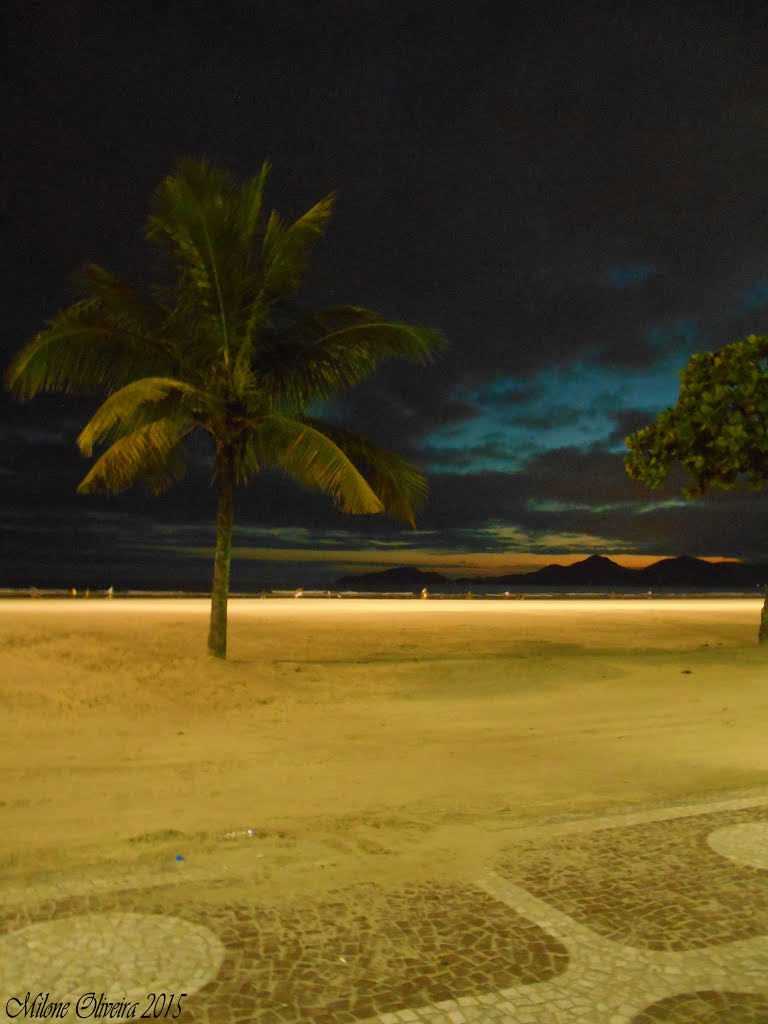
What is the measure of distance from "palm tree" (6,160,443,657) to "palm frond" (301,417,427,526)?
0.06 ft

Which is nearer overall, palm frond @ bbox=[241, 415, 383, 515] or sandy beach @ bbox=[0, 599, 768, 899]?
sandy beach @ bbox=[0, 599, 768, 899]

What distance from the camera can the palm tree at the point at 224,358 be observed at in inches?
477

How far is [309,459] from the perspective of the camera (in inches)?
492

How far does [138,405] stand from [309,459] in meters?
2.59

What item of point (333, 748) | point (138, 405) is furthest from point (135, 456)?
point (333, 748)

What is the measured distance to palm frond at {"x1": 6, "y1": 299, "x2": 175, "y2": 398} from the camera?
11.7 m

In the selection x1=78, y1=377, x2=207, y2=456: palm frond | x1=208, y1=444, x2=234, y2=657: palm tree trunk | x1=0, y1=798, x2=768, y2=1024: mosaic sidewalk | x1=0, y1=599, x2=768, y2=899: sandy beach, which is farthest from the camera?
x1=208, y1=444, x2=234, y2=657: palm tree trunk

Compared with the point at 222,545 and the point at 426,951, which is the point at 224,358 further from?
the point at 426,951

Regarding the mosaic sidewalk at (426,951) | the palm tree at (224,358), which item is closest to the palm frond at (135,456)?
the palm tree at (224,358)

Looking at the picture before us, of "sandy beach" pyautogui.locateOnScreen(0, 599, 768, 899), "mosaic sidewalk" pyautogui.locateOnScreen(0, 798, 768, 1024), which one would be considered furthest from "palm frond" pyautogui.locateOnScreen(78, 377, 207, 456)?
"mosaic sidewalk" pyautogui.locateOnScreen(0, 798, 768, 1024)

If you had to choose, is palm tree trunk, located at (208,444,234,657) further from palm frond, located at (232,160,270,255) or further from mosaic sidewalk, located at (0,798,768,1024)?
mosaic sidewalk, located at (0,798,768,1024)

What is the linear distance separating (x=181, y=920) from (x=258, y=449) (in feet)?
33.9

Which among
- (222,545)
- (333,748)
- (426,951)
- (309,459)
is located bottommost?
(333,748)

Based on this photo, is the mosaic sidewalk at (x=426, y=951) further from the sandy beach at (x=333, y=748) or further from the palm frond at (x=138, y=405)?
the palm frond at (x=138, y=405)
